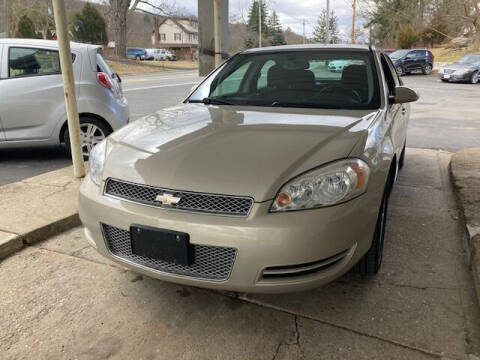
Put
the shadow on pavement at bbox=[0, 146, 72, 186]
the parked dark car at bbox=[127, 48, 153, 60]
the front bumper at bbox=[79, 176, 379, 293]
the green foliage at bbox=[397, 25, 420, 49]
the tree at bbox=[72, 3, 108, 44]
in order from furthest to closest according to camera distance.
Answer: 1. the tree at bbox=[72, 3, 108, 44]
2. the parked dark car at bbox=[127, 48, 153, 60]
3. the green foliage at bbox=[397, 25, 420, 49]
4. the shadow on pavement at bbox=[0, 146, 72, 186]
5. the front bumper at bbox=[79, 176, 379, 293]

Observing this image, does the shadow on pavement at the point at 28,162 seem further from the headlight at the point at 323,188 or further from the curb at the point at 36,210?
the headlight at the point at 323,188

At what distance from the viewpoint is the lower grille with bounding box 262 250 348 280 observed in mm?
2016

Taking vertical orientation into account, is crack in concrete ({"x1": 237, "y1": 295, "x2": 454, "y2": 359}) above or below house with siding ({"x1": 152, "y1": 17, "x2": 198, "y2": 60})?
below

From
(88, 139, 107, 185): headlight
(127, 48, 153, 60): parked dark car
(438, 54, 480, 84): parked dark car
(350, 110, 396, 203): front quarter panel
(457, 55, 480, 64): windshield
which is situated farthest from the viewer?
(127, 48, 153, 60): parked dark car

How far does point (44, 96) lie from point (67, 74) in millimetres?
1280

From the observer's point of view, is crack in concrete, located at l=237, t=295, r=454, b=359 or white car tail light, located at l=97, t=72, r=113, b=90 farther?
white car tail light, located at l=97, t=72, r=113, b=90

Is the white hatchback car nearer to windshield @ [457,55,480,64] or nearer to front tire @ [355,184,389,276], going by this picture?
front tire @ [355,184,389,276]

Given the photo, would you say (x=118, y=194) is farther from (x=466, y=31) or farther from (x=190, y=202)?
(x=466, y=31)

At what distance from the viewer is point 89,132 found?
535 cm

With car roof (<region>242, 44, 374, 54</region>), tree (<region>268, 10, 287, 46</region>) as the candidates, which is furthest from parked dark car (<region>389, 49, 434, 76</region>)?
tree (<region>268, 10, 287, 46</region>)

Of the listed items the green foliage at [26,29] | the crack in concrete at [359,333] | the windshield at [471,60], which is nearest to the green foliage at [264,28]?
the green foliage at [26,29]

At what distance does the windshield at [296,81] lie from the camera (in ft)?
10.4

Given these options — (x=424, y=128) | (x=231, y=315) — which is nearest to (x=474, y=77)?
(x=424, y=128)

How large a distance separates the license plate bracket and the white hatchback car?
356cm
